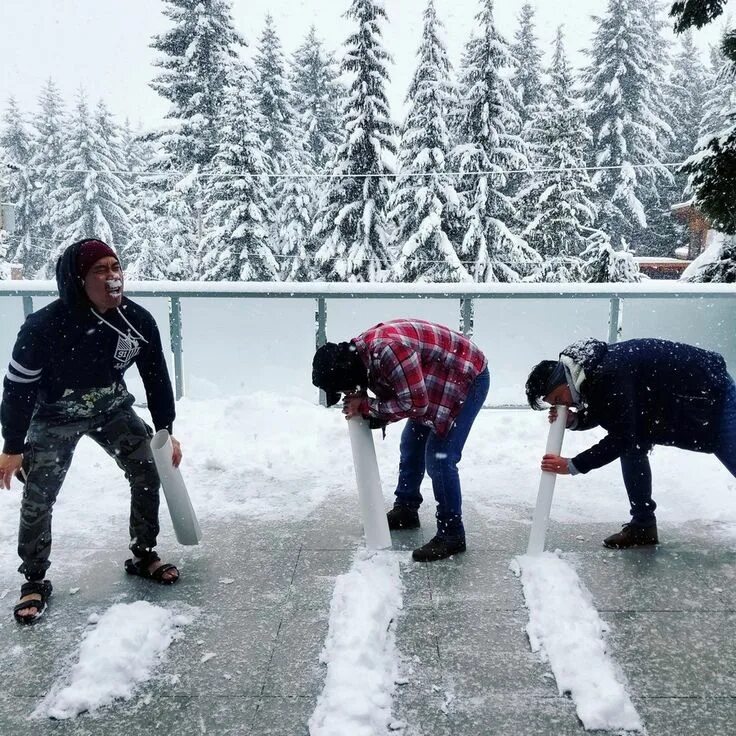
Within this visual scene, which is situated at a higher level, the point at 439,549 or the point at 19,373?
the point at 19,373

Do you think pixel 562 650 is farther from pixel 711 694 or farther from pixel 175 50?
pixel 175 50

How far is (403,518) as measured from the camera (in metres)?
4.12

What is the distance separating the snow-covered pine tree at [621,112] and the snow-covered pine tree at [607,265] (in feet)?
16.6

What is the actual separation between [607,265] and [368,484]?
21.3 metres

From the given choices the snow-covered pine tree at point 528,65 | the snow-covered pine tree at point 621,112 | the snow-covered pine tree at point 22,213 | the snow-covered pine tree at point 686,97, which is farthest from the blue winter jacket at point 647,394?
the snow-covered pine tree at point 22,213

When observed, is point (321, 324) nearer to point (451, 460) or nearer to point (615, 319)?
point (615, 319)

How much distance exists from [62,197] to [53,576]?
41.4 meters

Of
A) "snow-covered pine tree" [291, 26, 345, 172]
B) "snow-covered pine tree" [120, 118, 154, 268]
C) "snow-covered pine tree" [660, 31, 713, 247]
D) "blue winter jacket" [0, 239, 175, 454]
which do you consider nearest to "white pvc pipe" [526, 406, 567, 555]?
"blue winter jacket" [0, 239, 175, 454]

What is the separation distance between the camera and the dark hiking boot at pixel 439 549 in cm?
364

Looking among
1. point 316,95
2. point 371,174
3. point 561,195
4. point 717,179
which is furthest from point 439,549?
point 316,95

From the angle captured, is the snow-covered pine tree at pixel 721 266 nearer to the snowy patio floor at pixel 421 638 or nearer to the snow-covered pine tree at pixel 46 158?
the snowy patio floor at pixel 421 638

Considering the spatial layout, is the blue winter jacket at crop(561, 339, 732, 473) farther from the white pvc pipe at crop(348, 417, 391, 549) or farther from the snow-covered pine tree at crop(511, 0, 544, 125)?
the snow-covered pine tree at crop(511, 0, 544, 125)

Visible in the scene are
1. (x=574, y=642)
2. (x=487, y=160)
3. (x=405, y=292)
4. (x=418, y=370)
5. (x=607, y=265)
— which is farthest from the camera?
(x=487, y=160)

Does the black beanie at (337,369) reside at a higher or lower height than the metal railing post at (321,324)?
higher
